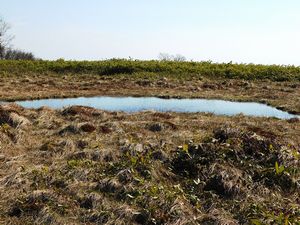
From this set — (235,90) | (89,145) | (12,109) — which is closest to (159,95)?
(235,90)

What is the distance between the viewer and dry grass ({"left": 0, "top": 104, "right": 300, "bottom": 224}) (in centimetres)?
945

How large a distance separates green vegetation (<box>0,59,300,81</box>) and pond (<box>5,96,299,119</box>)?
16449 mm

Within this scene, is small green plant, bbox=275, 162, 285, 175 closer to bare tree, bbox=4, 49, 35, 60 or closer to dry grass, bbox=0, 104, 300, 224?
dry grass, bbox=0, 104, 300, 224

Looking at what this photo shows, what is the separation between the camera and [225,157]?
12.1 meters

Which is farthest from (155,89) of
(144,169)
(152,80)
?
(144,169)

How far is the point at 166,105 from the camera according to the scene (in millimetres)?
25359

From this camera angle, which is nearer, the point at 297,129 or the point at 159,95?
the point at 297,129

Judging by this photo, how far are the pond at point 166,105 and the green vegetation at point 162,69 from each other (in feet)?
54.0

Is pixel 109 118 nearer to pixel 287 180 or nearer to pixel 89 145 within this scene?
pixel 89 145

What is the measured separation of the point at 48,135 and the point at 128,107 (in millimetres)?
9013

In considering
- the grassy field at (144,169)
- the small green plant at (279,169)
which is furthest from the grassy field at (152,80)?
the small green plant at (279,169)

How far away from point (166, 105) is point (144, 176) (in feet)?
46.6

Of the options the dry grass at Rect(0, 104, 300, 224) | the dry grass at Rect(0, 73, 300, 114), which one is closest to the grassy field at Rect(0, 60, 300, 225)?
the dry grass at Rect(0, 104, 300, 224)

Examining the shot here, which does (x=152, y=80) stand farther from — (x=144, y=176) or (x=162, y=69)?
(x=144, y=176)
